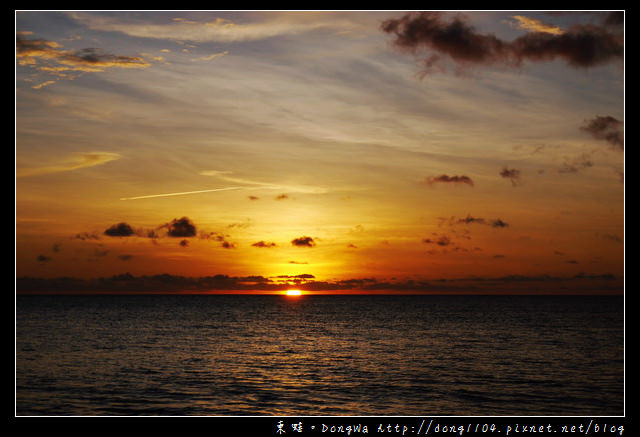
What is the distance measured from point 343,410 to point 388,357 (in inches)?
1095
